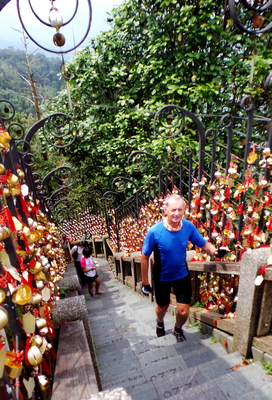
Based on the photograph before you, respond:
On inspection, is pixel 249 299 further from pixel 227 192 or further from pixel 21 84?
pixel 21 84

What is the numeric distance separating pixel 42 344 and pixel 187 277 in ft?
5.71

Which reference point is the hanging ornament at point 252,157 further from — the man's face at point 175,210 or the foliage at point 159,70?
the foliage at point 159,70

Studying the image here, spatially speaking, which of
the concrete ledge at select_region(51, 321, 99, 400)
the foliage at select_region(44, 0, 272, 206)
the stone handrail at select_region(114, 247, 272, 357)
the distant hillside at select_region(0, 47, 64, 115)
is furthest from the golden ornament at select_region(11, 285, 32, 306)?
the distant hillside at select_region(0, 47, 64, 115)

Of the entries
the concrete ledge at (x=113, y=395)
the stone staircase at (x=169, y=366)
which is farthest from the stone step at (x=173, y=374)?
the concrete ledge at (x=113, y=395)

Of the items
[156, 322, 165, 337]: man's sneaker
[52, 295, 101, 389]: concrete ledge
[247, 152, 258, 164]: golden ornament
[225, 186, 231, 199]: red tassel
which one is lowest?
[156, 322, 165, 337]: man's sneaker

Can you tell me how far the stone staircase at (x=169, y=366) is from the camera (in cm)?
155

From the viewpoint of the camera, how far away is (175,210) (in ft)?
7.64

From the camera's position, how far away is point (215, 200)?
2641 mm

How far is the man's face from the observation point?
91.7 inches

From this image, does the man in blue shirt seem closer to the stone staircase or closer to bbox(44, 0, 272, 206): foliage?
the stone staircase

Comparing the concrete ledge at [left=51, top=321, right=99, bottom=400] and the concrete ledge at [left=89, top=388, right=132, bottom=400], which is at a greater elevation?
the concrete ledge at [left=89, top=388, right=132, bottom=400]

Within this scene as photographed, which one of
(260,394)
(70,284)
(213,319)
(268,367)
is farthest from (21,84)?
(260,394)

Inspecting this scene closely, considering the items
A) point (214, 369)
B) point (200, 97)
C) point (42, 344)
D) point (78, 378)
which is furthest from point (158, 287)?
point (200, 97)

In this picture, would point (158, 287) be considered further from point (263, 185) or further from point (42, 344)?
point (42, 344)
